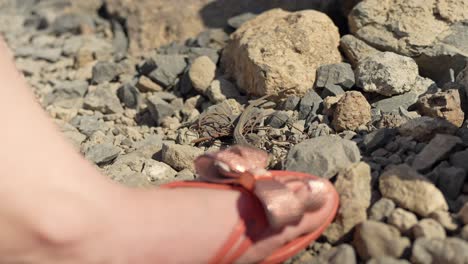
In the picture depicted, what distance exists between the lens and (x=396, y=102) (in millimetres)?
2449

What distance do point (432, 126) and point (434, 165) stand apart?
0.20 meters

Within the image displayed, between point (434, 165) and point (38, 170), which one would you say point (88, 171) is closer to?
point (38, 170)

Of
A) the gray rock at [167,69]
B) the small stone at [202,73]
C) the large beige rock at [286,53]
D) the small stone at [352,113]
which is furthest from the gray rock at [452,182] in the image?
the gray rock at [167,69]

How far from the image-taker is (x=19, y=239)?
4.79 feet

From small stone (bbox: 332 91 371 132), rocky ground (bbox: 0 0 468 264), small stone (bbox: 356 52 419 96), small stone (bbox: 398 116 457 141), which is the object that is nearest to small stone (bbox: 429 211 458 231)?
rocky ground (bbox: 0 0 468 264)

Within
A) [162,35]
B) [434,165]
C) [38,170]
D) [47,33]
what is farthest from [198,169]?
[47,33]

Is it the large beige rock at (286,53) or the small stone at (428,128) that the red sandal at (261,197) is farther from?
the large beige rock at (286,53)

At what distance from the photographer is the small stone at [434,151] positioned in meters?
1.89

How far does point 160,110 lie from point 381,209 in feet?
4.58

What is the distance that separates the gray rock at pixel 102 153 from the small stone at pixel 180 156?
23cm

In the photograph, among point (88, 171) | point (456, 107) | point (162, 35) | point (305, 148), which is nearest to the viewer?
point (88, 171)

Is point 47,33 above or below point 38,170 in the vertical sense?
below

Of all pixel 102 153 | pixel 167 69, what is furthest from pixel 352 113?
pixel 167 69

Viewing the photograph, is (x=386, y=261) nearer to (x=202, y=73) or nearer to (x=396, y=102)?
(x=396, y=102)
